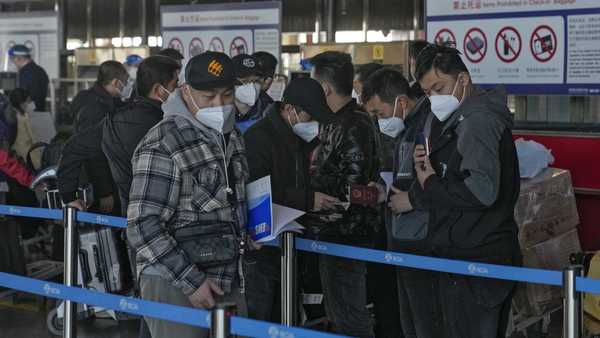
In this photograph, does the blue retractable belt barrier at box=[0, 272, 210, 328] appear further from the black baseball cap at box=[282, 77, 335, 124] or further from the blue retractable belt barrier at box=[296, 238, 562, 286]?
the black baseball cap at box=[282, 77, 335, 124]

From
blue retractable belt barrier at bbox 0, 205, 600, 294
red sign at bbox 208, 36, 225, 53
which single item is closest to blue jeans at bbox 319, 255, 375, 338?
blue retractable belt barrier at bbox 0, 205, 600, 294

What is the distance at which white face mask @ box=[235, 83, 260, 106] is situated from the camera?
5840 mm

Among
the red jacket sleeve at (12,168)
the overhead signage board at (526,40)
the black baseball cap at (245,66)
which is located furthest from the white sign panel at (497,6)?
the red jacket sleeve at (12,168)

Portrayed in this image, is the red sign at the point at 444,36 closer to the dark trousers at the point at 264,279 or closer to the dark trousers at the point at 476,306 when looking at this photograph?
the dark trousers at the point at 264,279

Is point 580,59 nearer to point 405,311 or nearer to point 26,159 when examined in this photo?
Answer: point 405,311

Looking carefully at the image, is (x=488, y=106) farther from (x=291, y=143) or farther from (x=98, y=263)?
(x=98, y=263)

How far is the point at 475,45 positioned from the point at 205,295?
4592 mm

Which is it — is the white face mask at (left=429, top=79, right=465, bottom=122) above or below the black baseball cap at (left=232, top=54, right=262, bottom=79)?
below

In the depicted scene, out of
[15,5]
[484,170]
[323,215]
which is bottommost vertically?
[323,215]

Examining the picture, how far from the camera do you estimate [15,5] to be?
13.3m

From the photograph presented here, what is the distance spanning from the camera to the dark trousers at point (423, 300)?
13.6 feet

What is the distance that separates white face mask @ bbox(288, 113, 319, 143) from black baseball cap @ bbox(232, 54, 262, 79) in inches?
51.4

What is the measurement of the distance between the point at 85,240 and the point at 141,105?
4.65 feet

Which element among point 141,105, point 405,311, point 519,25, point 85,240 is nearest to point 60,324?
point 85,240
